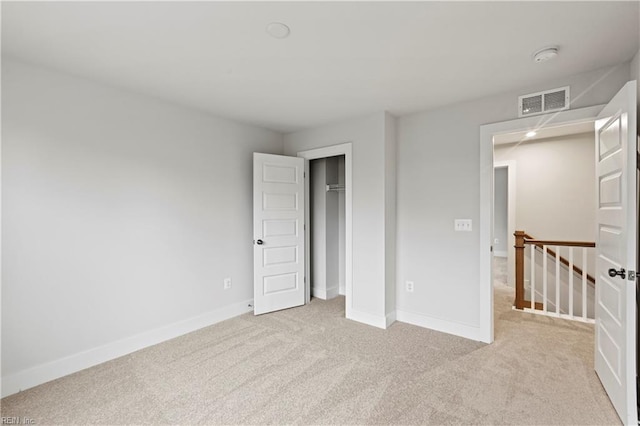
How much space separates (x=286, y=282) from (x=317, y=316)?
2.01 ft

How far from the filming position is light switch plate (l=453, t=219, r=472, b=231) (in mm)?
2984

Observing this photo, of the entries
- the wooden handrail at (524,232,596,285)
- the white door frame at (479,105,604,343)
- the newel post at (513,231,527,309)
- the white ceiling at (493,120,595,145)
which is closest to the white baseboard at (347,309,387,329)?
the white door frame at (479,105,604,343)

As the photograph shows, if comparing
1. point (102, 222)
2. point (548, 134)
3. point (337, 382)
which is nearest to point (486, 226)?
point (337, 382)

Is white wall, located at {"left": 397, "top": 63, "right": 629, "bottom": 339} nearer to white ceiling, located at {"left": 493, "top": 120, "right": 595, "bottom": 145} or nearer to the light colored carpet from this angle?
the light colored carpet

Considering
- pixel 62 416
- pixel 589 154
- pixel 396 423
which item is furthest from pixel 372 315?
pixel 589 154

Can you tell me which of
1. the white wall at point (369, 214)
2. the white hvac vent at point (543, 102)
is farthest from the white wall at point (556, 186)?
the white wall at point (369, 214)

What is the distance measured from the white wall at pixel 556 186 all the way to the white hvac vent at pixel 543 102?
2.65m

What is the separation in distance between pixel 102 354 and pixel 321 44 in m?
3.04

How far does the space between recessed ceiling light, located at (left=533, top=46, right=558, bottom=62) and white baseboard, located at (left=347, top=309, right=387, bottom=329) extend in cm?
265

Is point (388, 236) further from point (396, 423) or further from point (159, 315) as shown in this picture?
point (159, 315)

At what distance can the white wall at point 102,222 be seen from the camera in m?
2.15

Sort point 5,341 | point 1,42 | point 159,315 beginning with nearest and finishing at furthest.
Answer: point 1,42 → point 5,341 → point 159,315

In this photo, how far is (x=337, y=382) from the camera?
2207 mm

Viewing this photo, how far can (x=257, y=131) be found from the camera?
3.89 metres
